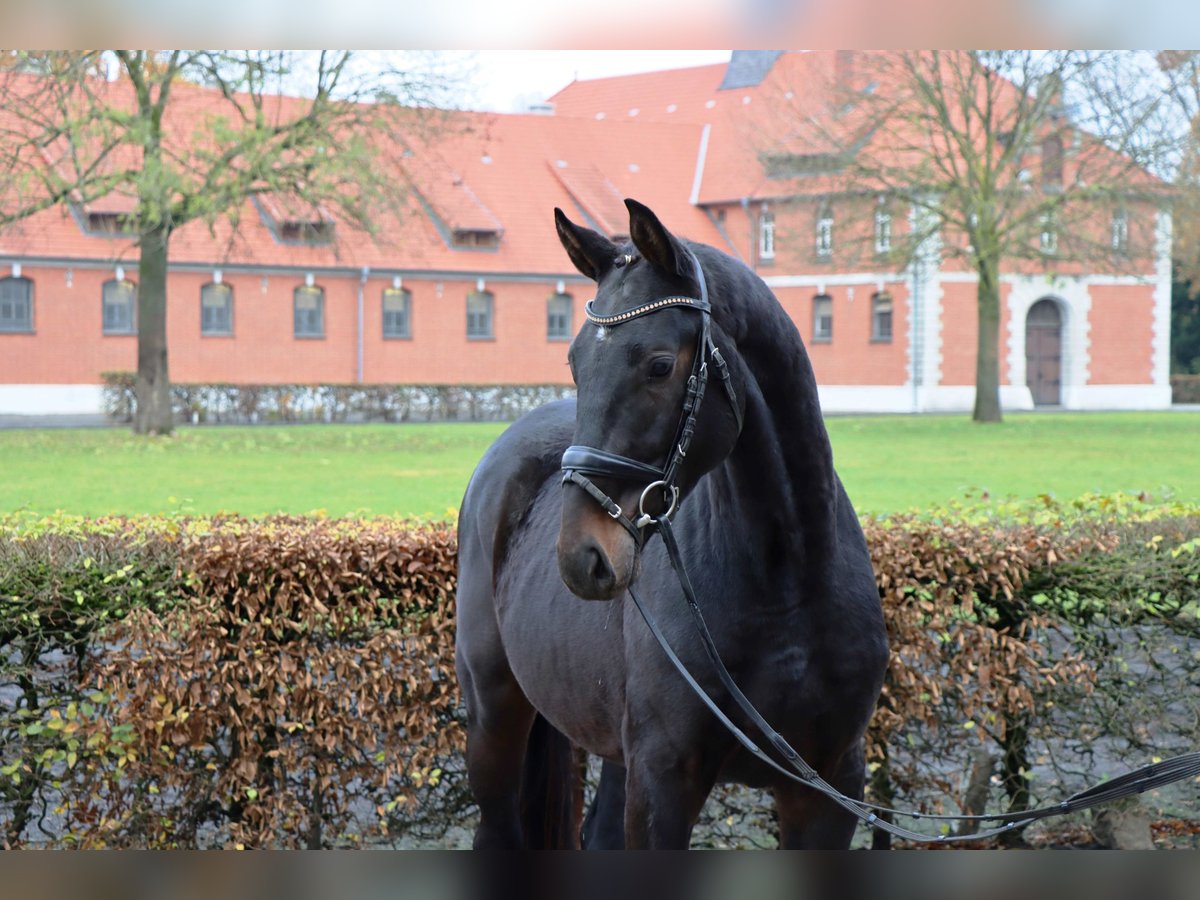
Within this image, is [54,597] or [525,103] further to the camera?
[525,103]

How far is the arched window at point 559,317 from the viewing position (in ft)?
147

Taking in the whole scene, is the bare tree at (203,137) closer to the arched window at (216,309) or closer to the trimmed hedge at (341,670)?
the arched window at (216,309)

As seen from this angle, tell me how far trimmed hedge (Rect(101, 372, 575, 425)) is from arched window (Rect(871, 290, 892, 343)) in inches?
484

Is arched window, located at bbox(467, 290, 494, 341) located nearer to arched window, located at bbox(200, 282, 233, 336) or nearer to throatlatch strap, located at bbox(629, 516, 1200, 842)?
arched window, located at bbox(200, 282, 233, 336)

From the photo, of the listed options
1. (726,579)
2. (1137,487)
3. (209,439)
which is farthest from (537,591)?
(209,439)

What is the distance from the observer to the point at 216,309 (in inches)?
1606

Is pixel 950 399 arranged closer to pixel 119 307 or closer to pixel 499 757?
pixel 119 307

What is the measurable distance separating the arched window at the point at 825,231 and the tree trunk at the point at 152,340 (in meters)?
16.2

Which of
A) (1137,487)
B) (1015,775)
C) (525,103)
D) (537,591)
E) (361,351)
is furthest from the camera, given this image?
(525,103)

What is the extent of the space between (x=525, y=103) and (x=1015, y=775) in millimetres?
50188

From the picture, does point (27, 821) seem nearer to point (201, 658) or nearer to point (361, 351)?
point (201, 658)

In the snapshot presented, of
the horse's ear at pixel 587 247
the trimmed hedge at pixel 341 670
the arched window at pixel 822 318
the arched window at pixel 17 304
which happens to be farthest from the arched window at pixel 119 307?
the horse's ear at pixel 587 247

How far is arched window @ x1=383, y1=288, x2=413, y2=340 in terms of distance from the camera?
4288 cm

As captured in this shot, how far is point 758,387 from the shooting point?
297 cm
